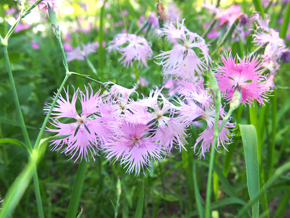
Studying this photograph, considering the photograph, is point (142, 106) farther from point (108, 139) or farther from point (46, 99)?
point (46, 99)

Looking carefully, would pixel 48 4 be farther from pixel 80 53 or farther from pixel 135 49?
pixel 80 53

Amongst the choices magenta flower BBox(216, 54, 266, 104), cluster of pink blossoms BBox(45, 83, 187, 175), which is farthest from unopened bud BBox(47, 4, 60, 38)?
magenta flower BBox(216, 54, 266, 104)

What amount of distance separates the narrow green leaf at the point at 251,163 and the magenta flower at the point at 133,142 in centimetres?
20

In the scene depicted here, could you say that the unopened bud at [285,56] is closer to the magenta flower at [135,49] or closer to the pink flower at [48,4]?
the magenta flower at [135,49]

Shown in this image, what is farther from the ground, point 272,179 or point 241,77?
point 241,77

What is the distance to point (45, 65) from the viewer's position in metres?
2.06

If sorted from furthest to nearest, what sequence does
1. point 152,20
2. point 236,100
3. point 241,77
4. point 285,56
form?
point 152,20, point 285,56, point 241,77, point 236,100

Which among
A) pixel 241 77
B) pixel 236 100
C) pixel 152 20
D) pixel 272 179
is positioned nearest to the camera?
pixel 272 179

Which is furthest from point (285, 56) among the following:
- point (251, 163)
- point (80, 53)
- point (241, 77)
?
point (80, 53)

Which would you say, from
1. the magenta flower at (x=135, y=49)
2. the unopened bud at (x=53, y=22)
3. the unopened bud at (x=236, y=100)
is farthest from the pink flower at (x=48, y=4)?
the unopened bud at (x=236, y=100)

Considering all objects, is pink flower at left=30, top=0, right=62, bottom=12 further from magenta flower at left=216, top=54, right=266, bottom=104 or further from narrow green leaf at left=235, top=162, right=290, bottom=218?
narrow green leaf at left=235, top=162, right=290, bottom=218

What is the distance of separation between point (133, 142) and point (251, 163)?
27 cm

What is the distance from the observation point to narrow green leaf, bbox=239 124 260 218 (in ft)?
1.77

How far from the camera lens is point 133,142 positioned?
2.03 ft
